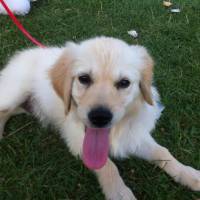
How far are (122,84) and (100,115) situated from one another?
1.06 feet

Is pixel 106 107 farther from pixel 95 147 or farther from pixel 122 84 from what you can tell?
pixel 95 147

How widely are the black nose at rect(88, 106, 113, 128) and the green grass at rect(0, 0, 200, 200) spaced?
631mm

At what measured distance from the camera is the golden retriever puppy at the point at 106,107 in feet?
8.73

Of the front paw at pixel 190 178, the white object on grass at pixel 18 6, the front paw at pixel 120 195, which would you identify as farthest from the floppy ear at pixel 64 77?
the white object on grass at pixel 18 6

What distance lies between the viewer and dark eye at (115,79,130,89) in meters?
2.72

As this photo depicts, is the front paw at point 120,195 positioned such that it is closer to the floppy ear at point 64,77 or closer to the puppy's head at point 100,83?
the puppy's head at point 100,83

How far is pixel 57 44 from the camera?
479 centimetres

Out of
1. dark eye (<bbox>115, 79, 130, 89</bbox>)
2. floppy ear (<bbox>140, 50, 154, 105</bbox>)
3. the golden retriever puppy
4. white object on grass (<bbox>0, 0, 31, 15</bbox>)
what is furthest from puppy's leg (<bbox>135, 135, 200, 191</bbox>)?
white object on grass (<bbox>0, 0, 31, 15</bbox>)

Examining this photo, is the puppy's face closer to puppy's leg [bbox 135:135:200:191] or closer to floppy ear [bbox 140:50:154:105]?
floppy ear [bbox 140:50:154:105]

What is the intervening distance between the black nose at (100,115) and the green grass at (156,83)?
63 cm

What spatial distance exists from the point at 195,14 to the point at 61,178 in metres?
3.38

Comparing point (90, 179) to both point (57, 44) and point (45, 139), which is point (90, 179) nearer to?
point (45, 139)

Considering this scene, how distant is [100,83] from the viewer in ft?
A: 8.77

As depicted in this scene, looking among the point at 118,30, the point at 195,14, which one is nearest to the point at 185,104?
the point at 118,30
